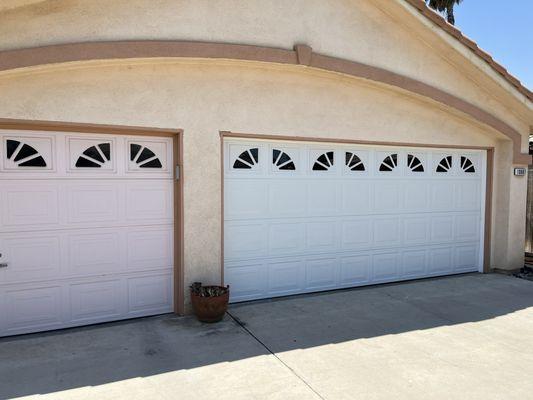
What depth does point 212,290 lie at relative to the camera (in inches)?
232

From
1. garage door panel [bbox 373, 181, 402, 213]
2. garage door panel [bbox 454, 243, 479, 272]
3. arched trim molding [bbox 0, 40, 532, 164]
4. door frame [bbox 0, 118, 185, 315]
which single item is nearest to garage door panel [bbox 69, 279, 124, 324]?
door frame [bbox 0, 118, 185, 315]

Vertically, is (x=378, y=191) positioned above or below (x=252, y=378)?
above

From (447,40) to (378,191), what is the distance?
2.80 metres

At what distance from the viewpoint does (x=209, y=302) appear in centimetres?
565

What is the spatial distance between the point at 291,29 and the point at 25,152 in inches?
158

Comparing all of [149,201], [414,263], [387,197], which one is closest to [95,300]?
[149,201]

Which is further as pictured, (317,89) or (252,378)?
(317,89)

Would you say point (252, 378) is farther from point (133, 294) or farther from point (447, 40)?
point (447, 40)

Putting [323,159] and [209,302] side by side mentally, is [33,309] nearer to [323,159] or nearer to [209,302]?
[209,302]

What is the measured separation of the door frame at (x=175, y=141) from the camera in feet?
17.4

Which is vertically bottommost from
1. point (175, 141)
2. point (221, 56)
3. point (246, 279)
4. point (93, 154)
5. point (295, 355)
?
point (295, 355)

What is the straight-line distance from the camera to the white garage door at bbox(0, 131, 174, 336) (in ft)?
17.4

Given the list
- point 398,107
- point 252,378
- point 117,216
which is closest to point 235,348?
point 252,378

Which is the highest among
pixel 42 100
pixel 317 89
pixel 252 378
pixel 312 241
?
pixel 317 89
